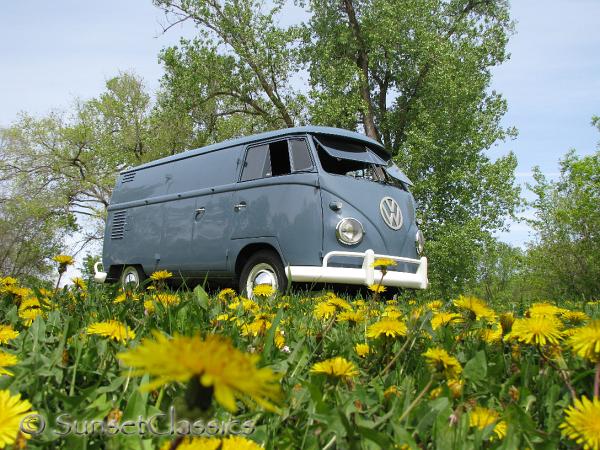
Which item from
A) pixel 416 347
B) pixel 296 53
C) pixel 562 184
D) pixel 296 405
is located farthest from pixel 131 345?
pixel 562 184

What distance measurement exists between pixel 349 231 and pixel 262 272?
1.06m

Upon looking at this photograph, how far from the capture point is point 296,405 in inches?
38.8

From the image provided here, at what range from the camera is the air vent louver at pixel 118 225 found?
8.55 metres

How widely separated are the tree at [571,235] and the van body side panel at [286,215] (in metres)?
12.5

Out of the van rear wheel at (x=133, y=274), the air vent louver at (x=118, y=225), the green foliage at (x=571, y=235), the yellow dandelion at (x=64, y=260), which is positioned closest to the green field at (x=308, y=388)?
the yellow dandelion at (x=64, y=260)

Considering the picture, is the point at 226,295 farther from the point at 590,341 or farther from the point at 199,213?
the point at 199,213

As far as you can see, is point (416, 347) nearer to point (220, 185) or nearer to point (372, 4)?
point (220, 185)

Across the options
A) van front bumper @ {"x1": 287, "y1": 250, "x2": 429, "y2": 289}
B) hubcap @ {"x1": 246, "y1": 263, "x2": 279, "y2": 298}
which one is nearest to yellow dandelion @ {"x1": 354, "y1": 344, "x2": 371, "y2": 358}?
van front bumper @ {"x1": 287, "y1": 250, "x2": 429, "y2": 289}

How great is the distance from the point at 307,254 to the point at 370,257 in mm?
645

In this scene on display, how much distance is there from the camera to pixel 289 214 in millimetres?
5695

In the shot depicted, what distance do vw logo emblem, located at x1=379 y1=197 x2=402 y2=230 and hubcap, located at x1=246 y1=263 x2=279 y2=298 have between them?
4.66 feet

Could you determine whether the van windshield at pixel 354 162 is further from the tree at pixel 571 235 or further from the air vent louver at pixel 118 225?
the tree at pixel 571 235

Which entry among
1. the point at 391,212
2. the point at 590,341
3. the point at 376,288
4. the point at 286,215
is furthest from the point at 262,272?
the point at 590,341

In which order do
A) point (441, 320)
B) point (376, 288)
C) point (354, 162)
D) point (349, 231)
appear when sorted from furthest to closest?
point (354, 162), point (349, 231), point (376, 288), point (441, 320)
